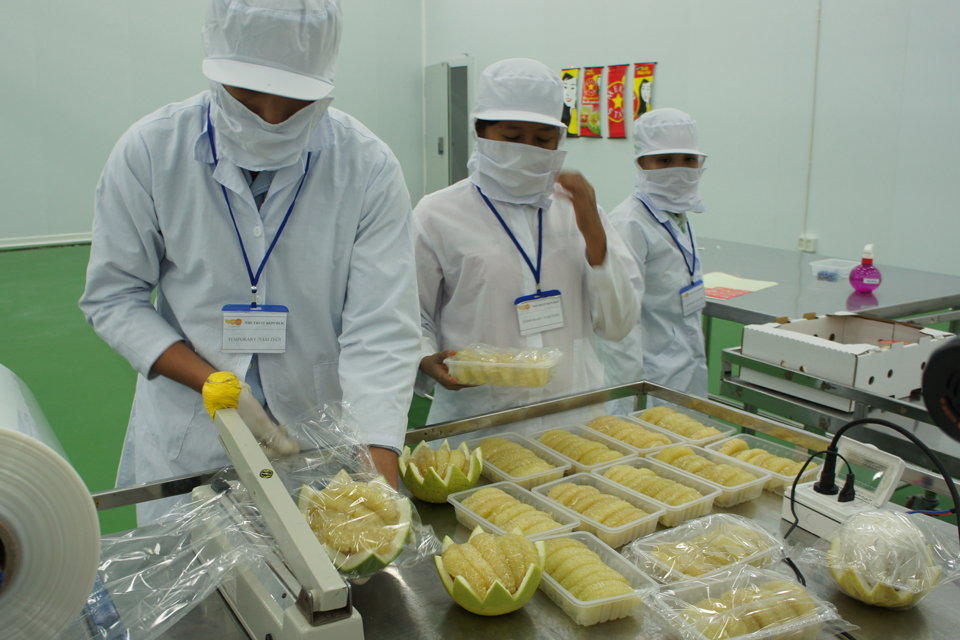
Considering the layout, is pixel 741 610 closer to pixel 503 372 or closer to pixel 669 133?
pixel 503 372

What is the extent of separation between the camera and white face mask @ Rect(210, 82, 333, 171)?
4.29ft

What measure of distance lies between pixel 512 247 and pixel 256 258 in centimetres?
87

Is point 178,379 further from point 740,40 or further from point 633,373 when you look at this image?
point 740,40

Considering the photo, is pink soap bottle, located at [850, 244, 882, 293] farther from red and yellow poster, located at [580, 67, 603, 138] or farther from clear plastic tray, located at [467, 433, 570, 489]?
red and yellow poster, located at [580, 67, 603, 138]

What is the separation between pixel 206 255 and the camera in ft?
4.68

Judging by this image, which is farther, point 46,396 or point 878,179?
point 878,179

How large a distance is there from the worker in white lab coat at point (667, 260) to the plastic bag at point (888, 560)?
1.56 meters

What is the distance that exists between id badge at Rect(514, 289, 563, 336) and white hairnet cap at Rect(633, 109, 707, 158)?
41.1 inches

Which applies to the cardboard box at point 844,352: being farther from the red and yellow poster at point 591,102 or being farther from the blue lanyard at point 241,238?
the red and yellow poster at point 591,102

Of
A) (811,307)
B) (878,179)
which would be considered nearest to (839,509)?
(811,307)

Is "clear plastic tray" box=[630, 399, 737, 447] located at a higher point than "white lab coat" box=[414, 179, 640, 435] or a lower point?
lower

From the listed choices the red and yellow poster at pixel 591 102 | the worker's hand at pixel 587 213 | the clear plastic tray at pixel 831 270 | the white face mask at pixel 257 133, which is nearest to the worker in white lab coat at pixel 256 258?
the white face mask at pixel 257 133

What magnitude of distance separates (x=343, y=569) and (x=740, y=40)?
19.3ft

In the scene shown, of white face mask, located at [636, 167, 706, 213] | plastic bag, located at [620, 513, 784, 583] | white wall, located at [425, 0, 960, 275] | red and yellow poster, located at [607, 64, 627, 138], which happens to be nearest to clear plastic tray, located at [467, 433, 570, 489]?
plastic bag, located at [620, 513, 784, 583]
